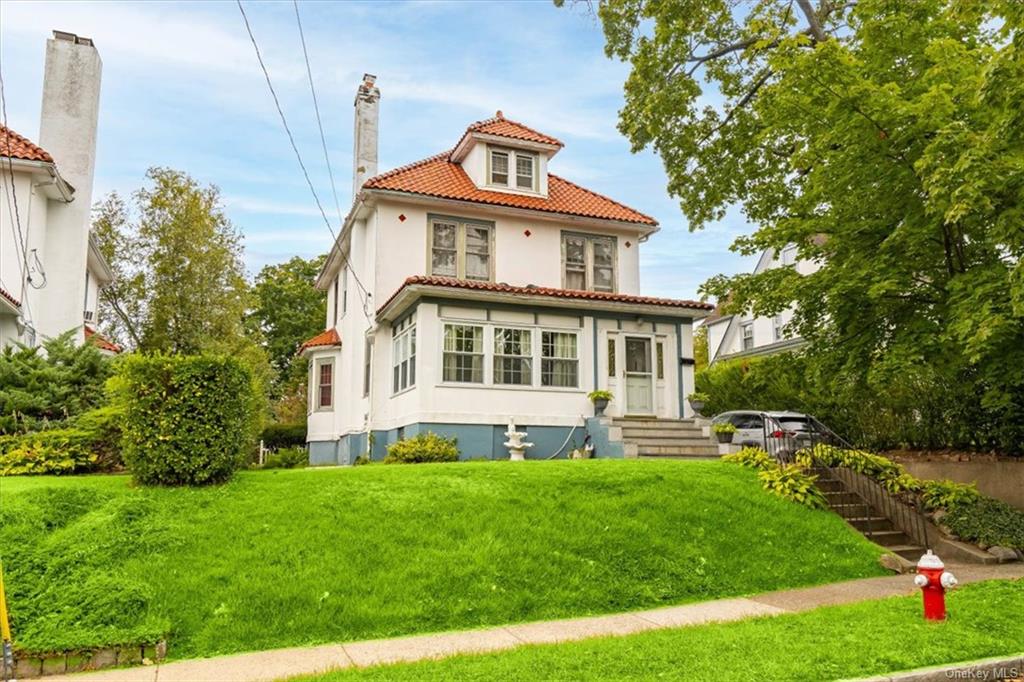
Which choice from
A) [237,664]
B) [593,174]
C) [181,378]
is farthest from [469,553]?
[593,174]

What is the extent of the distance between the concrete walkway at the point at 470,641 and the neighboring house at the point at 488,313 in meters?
8.06

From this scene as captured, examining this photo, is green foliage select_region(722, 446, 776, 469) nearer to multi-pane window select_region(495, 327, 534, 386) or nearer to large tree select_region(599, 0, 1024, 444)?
large tree select_region(599, 0, 1024, 444)

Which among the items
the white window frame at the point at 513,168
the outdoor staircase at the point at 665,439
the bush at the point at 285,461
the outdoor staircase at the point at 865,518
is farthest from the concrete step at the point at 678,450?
the bush at the point at 285,461

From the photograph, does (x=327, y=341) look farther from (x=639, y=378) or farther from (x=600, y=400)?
(x=639, y=378)

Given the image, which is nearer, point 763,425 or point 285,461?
point 763,425

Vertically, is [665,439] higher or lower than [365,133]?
lower

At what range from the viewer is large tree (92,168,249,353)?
87.5 ft

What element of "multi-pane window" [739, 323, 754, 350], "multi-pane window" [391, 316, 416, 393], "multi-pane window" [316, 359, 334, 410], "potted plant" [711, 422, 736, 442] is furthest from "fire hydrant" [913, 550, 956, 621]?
"multi-pane window" [739, 323, 754, 350]

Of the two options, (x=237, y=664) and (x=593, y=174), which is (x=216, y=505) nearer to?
(x=237, y=664)

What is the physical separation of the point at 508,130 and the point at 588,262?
4.70 m

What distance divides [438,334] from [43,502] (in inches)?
370

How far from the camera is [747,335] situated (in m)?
38.1

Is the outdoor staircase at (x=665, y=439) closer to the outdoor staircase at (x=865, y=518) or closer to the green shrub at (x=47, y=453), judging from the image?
the outdoor staircase at (x=865, y=518)

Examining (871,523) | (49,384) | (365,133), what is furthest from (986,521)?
(365,133)
